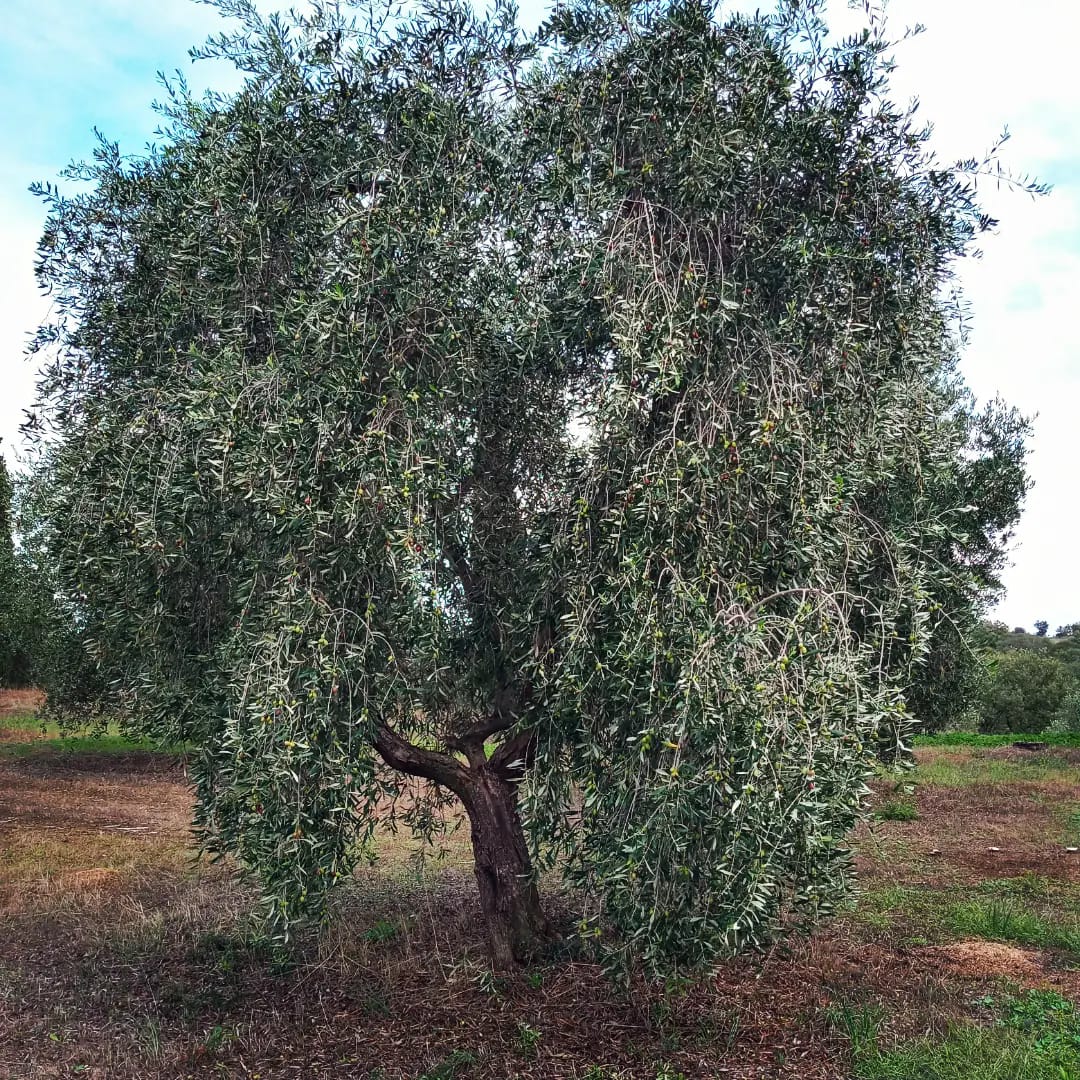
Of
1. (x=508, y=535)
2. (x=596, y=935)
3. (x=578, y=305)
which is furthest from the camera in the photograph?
(x=508, y=535)

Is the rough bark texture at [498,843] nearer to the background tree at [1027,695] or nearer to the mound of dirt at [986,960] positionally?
the mound of dirt at [986,960]

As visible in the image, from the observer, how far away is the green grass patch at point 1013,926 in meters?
10.6

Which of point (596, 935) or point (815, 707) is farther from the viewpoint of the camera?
point (596, 935)

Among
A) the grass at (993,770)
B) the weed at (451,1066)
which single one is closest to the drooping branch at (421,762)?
the weed at (451,1066)

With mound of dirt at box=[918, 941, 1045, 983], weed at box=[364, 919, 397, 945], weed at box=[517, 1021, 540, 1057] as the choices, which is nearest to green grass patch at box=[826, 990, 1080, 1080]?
mound of dirt at box=[918, 941, 1045, 983]

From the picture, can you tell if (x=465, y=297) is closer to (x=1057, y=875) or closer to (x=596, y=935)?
(x=596, y=935)

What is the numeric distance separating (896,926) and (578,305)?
8.39 meters

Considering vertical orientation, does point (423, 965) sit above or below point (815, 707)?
below

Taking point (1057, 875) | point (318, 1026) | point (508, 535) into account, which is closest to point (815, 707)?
point (508, 535)

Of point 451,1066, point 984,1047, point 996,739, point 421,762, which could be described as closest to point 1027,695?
point 996,739

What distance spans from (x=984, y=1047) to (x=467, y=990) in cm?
430

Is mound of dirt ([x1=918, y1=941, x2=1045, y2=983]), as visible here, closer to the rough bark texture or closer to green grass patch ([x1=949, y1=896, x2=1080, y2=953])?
green grass patch ([x1=949, y1=896, x2=1080, y2=953])

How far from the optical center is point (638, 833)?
594 centimetres

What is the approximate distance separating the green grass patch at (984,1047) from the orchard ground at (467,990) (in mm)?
20
